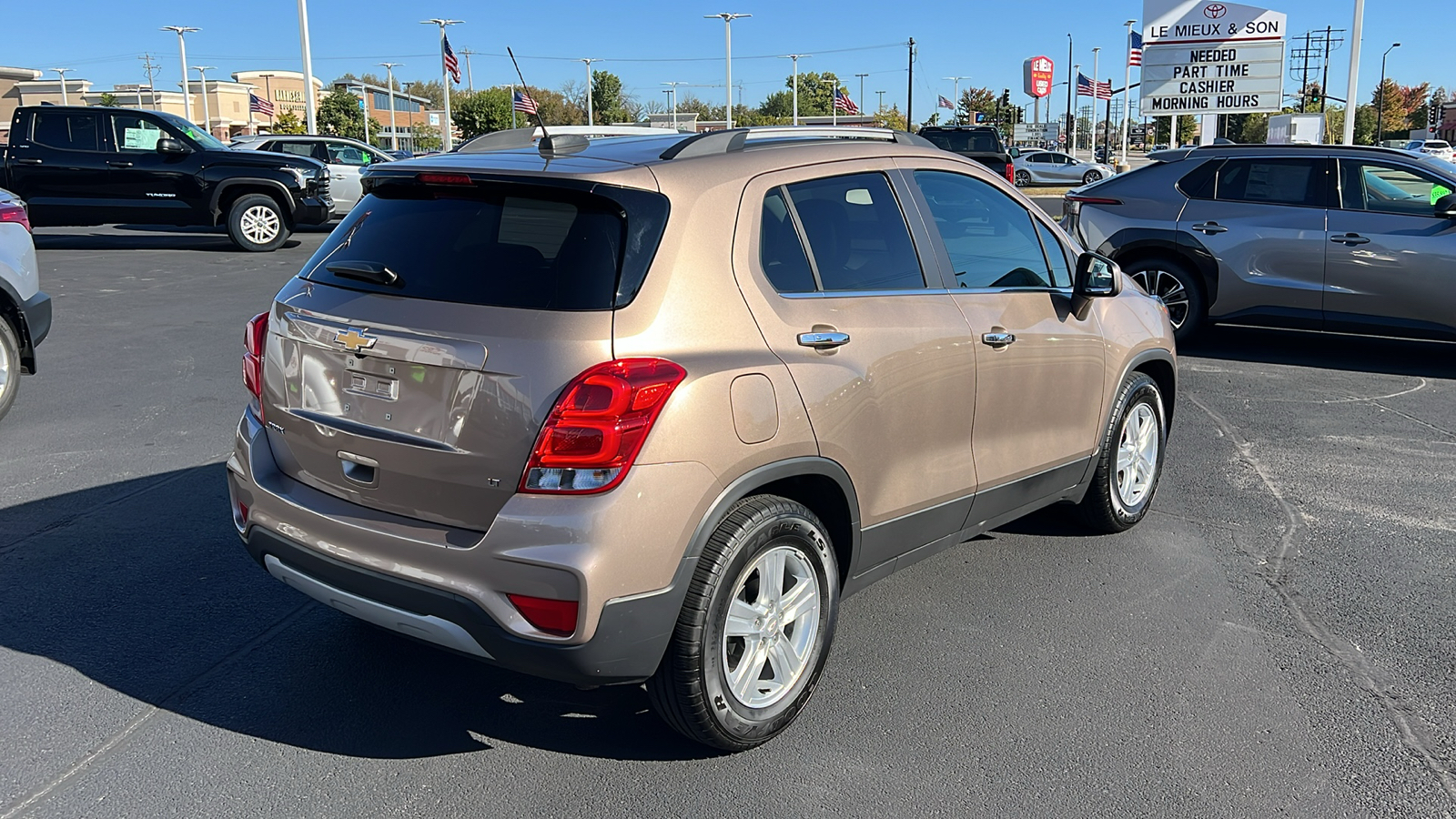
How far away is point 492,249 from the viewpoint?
3.22 meters

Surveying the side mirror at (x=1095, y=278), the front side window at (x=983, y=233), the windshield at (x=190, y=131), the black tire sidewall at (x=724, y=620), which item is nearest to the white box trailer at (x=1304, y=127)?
the windshield at (x=190, y=131)

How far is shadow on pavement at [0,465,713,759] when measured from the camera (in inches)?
137

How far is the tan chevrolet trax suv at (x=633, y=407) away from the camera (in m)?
2.95

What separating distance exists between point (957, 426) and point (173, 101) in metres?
116

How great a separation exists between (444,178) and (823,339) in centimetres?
121

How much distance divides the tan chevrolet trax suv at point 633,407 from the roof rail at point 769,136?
18 millimetres

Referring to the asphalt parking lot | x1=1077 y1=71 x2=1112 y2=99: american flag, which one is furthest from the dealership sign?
the asphalt parking lot

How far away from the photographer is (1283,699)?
3727 mm

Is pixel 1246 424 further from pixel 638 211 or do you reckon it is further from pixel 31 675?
pixel 31 675

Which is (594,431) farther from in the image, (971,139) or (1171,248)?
(971,139)

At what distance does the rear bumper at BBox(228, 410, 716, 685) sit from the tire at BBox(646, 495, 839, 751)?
0.29 ft

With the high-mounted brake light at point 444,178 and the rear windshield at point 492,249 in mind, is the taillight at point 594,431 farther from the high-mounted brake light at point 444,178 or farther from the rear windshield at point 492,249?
the high-mounted brake light at point 444,178

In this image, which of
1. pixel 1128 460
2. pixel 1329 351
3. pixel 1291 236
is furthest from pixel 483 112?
pixel 1128 460

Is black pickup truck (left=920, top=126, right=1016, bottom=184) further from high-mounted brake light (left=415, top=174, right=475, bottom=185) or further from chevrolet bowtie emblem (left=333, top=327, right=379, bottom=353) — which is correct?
chevrolet bowtie emblem (left=333, top=327, right=379, bottom=353)
